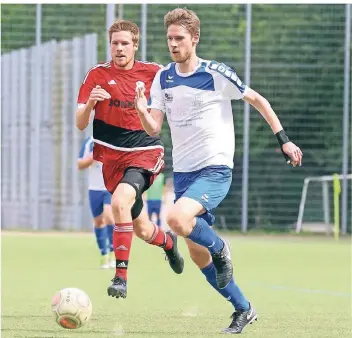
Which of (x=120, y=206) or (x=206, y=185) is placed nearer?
(x=206, y=185)

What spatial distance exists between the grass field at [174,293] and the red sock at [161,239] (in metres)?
0.50

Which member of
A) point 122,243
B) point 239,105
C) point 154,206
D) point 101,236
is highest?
point 239,105

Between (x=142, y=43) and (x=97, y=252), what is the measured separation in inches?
366

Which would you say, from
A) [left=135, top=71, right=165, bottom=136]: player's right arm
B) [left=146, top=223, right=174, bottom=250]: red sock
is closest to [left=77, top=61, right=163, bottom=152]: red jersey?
[left=146, top=223, right=174, bottom=250]: red sock

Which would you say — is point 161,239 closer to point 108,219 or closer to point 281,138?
point 281,138

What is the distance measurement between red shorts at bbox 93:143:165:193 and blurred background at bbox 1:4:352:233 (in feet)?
52.1

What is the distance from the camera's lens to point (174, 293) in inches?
434

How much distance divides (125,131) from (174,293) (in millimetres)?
2129

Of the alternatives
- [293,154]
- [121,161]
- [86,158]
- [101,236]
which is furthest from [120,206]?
[101,236]

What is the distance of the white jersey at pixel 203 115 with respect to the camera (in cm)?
818

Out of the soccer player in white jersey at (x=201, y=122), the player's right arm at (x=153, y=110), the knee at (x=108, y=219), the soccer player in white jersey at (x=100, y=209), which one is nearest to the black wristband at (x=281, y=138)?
the soccer player in white jersey at (x=201, y=122)

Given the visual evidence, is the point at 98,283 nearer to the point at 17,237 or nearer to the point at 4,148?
the point at 17,237

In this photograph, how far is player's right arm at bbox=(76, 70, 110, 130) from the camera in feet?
28.7

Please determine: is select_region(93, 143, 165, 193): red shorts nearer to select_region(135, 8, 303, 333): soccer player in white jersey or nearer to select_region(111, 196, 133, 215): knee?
select_region(111, 196, 133, 215): knee
